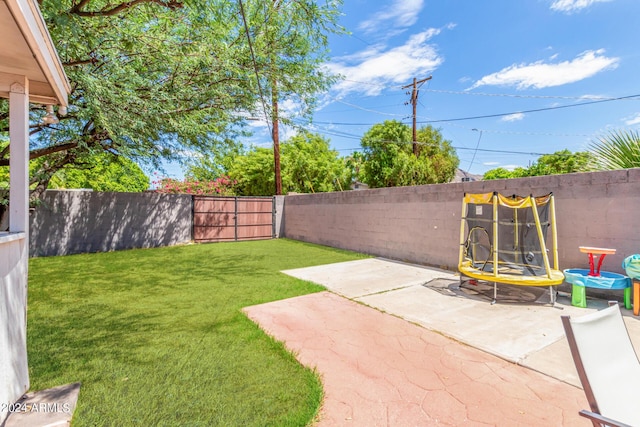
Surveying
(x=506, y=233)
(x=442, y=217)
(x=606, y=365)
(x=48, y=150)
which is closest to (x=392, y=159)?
(x=442, y=217)

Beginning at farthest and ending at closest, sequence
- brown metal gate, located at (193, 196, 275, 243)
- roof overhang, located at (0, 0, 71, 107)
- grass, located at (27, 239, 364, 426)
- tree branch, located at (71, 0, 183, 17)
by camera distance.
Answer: brown metal gate, located at (193, 196, 275, 243)
tree branch, located at (71, 0, 183, 17)
grass, located at (27, 239, 364, 426)
roof overhang, located at (0, 0, 71, 107)

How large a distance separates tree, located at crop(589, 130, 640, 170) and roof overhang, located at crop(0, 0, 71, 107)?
6729mm

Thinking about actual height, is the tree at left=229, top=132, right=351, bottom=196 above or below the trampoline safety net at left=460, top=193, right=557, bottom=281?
above

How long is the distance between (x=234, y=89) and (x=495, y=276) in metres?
5.40

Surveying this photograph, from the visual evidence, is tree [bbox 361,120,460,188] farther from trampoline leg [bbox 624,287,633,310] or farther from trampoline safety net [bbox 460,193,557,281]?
trampoline leg [bbox 624,287,633,310]

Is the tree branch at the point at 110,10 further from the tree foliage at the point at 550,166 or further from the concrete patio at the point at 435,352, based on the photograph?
the tree foliage at the point at 550,166

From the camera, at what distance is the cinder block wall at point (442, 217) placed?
3.98 meters

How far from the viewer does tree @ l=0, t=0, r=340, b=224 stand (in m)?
3.69

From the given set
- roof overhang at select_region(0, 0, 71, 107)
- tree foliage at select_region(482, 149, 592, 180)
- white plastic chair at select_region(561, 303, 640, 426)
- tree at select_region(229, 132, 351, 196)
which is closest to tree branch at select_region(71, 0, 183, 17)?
roof overhang at select_region(0, 0, 71, 107)

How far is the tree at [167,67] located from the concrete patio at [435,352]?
3727 mm

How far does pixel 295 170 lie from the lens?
741 inches

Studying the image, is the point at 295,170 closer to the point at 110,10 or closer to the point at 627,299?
the point at 110,10

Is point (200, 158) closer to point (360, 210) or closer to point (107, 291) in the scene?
point (107, 291)

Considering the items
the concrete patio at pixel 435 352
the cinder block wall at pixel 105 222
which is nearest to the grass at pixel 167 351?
the concrete patio at pixel 435 352
